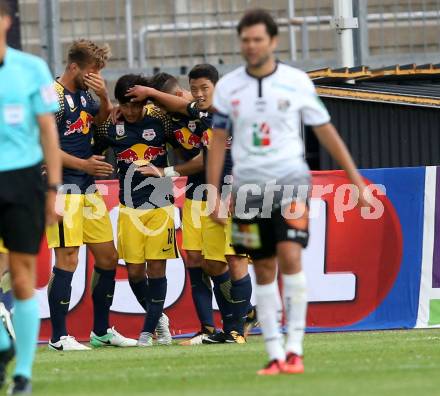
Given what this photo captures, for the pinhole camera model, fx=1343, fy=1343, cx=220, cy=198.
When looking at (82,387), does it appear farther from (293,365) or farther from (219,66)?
(219,66)

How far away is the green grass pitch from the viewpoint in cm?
707

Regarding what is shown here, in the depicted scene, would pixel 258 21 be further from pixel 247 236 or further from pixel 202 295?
pixel 202 295

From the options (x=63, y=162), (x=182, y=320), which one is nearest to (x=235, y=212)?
(x=63, y=162)

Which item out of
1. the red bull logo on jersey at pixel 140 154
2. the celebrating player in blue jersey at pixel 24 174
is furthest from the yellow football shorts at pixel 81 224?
the celebrating player in blue jersey at pixel 24 174

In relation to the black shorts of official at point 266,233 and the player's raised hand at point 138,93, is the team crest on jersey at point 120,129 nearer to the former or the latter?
the player's raised hand at point 138,93

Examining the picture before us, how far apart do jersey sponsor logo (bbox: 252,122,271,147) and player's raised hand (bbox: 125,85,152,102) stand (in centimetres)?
329

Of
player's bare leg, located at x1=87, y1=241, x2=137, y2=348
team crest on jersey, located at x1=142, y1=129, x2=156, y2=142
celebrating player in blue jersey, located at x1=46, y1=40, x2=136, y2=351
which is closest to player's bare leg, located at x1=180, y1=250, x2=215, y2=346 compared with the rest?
player's bare leg, located at x1=87, y1=241, x2=137, y2=348

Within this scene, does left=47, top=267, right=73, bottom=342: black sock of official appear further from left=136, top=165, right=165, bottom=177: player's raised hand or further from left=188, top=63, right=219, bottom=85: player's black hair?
left=188, top=63, right=219, bottom=85: player's black hair

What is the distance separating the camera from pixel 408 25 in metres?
16.7

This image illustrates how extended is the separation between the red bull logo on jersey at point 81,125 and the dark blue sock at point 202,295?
152 cm

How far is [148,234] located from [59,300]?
3.08ft

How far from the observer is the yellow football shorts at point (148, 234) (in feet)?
37.1

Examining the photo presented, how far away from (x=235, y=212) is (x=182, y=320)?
4.50 m

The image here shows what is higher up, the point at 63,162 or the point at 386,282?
the point at 63,162
